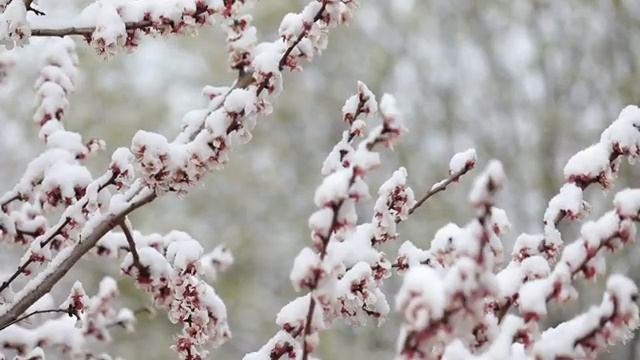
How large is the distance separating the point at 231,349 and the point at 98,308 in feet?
21.0

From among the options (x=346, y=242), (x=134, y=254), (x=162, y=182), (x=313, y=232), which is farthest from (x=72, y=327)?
(x=313, y=232)

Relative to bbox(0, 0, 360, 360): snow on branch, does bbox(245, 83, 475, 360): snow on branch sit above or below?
below

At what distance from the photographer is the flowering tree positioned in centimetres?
158

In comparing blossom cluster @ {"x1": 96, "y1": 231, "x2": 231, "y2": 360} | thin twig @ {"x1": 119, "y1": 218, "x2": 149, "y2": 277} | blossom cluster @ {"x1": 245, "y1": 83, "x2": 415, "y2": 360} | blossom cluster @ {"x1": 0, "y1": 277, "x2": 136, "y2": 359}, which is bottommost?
blossom cluster @ {"x1": 245, "y1": 83, "x2": 415, "y2": 360}

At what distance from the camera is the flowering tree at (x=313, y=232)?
158cm

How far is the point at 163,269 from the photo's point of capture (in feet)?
8.16

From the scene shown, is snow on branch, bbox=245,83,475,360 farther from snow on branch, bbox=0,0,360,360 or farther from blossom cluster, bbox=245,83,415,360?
snow on branch, bbox=0,0,360,360

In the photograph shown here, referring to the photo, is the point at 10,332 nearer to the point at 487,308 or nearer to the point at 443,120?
the point at 487,308

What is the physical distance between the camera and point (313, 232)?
68.3 inches

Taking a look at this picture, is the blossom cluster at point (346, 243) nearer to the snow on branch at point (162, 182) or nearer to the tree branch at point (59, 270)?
the snow on branch at point (162, 182)

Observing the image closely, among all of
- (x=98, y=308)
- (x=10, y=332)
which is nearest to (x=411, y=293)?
(x=10, y=332)

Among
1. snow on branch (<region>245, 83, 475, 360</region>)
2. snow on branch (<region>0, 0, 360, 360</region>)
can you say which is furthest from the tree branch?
snow on branch (<region>245, 83, 475, 360</region>)

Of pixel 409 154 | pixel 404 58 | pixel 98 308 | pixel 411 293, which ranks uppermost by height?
pixel 404 58

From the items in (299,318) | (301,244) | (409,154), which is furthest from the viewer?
(301,244)
